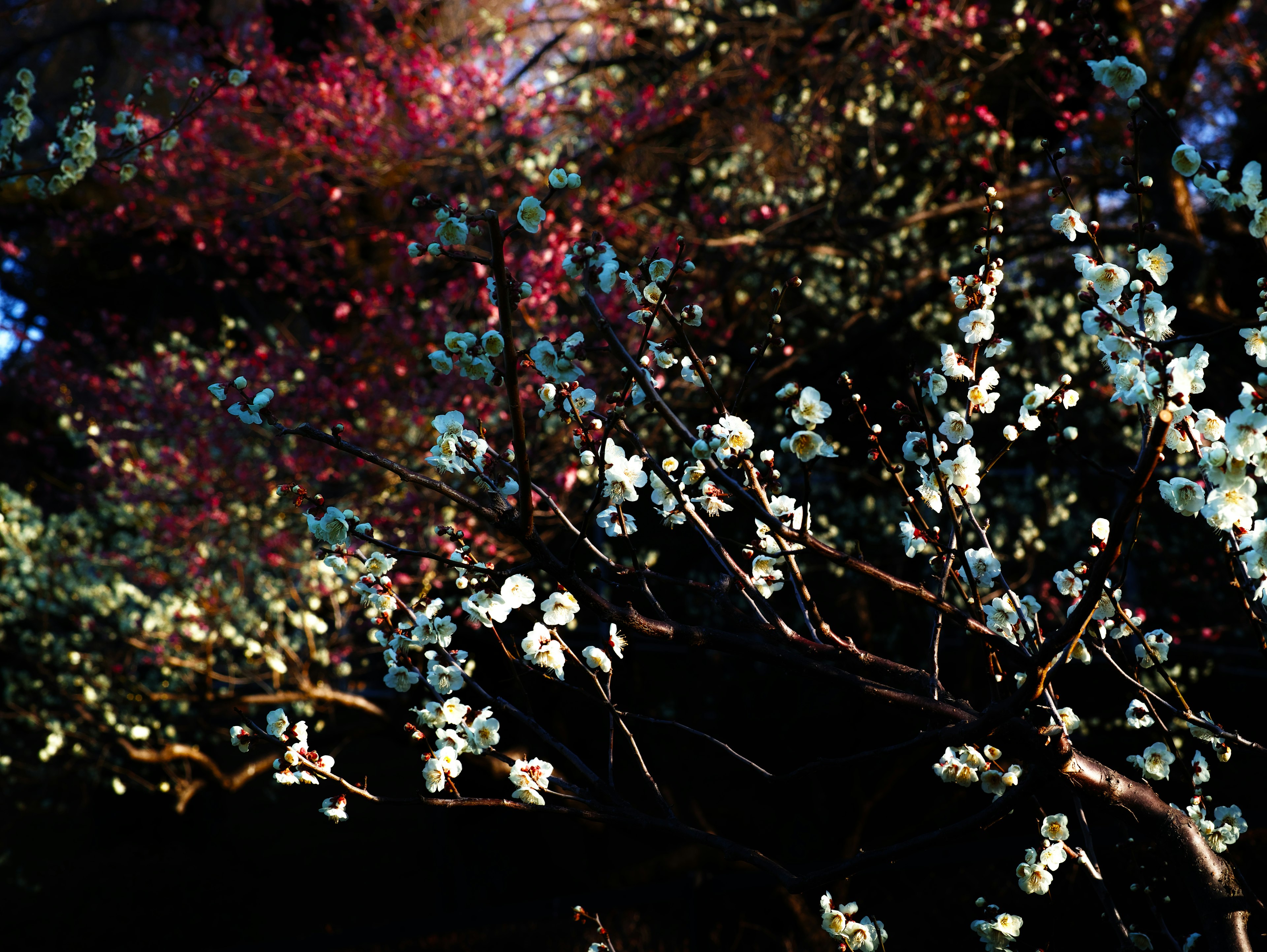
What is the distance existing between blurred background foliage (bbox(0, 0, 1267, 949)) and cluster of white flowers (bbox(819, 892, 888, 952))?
240 centimetres

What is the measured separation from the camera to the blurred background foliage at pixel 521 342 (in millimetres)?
6074

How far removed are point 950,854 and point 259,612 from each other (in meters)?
5.88

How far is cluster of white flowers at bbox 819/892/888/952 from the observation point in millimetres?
2215

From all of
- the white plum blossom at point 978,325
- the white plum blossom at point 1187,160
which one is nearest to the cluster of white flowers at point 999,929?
the white plum blossom at point 978,325

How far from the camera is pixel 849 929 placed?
2260mm

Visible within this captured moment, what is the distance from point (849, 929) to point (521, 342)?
4944mm

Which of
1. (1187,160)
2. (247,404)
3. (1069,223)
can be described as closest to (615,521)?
(247,404)

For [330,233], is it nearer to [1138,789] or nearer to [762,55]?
[762,55]

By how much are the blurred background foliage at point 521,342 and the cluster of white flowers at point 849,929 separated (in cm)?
240

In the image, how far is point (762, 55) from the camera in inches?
258

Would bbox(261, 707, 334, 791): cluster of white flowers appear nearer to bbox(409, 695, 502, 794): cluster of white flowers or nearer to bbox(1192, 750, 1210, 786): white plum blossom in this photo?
bbox(409, 695, 502, 794): cluster of white flowers

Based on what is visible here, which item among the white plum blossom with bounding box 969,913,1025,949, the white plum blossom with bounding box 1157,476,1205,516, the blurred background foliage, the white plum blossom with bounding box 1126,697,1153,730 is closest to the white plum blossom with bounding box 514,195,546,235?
the white plum blossom with bounding box 1157,476,1205,516

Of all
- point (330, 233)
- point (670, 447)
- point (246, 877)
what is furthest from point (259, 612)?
point (670, 447)

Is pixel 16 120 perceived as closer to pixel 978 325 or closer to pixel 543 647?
pixel 543 647
